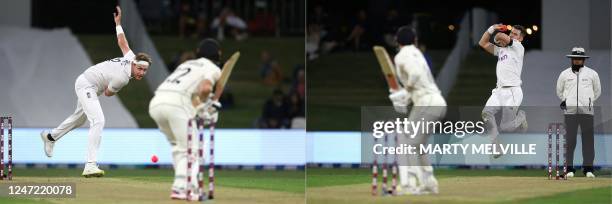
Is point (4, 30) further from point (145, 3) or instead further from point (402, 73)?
point (402, 73)

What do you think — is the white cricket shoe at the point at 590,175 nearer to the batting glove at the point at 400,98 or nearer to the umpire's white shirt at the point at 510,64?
the umpire's white shirt at the point at 510,64

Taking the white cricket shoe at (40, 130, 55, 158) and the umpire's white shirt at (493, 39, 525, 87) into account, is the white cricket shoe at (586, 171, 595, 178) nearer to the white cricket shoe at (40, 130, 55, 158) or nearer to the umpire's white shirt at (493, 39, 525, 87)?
the umpire's white shirt at (493, 39, 525, 87)

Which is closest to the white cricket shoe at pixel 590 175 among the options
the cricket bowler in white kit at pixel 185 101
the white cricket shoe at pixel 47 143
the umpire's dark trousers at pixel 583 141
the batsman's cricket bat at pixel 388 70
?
the umpire's dark trousers at pixel 583 141

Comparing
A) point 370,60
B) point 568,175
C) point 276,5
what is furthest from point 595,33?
point 276,5

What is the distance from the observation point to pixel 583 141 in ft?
59.6

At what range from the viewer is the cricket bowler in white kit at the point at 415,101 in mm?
16422

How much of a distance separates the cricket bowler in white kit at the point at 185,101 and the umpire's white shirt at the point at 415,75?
6.46 ft

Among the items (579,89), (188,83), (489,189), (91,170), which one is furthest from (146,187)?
(579,89)

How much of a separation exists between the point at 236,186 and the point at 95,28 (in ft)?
34.4

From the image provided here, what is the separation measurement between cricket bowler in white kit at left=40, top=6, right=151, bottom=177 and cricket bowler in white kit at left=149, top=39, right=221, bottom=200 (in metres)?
2.11

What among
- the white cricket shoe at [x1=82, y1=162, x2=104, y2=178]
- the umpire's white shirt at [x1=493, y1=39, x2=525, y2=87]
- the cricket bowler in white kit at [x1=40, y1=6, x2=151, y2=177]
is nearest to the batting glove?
the umpire's white shirt at [x1=493, y1=39, x2=525, y2=87]

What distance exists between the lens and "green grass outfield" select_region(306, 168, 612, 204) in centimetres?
1684

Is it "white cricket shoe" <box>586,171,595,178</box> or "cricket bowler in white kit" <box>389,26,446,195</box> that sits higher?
"cricket bowler in white kit" <box>389,26,446,195</box>

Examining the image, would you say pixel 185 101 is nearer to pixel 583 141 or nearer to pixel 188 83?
pixel 188 83
